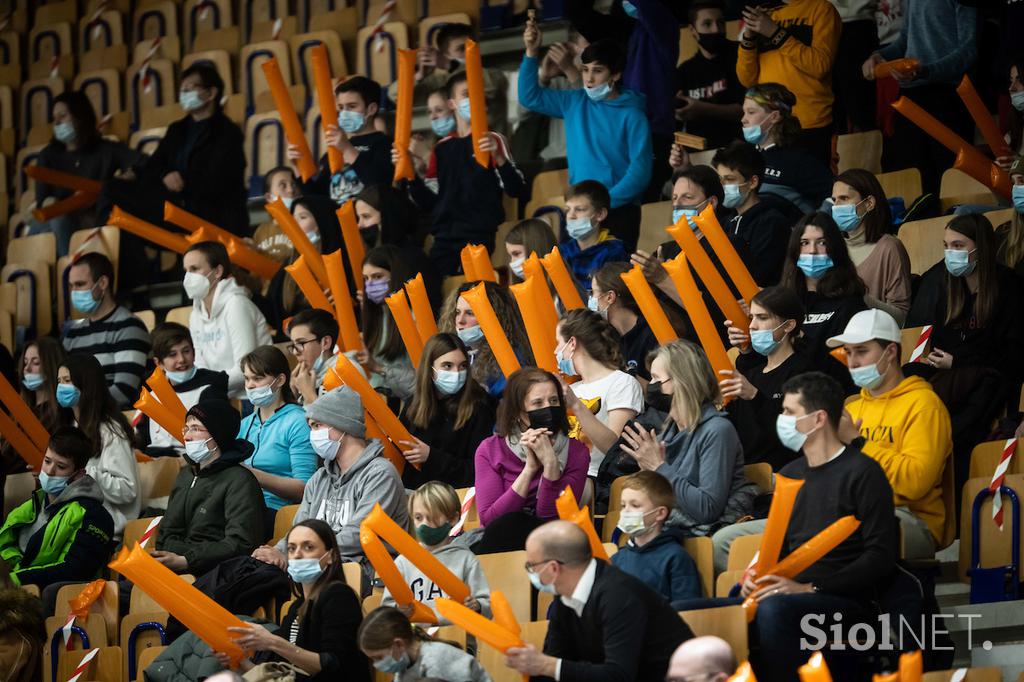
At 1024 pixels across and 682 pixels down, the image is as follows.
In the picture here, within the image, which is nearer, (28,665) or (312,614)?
(312,614)

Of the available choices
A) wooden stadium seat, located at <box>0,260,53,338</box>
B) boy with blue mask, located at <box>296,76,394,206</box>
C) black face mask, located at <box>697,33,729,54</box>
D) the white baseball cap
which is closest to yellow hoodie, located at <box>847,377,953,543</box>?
the white baseball cap

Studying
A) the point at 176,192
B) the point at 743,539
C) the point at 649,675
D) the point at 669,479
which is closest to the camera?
the point at 649,675

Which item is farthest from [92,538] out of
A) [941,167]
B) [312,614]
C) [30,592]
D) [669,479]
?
[941,167]

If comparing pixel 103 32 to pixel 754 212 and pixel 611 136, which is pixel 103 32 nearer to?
pixel 611 136

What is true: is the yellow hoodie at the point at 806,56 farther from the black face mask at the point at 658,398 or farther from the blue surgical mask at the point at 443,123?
the black face mask at the point at 658,398

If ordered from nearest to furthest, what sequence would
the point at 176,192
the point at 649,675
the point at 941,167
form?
the point at 649,675
the point at 941,167
the point at 176,192

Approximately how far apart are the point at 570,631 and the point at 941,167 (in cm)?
400

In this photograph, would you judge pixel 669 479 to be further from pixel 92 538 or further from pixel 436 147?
pixel 436 147

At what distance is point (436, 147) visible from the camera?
8.24 m

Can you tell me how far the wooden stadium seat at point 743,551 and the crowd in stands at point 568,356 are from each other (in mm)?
98

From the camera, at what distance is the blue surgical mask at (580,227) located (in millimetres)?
7297

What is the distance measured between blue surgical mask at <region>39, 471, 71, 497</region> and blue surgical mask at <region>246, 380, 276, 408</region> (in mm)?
779

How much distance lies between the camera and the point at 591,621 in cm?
449

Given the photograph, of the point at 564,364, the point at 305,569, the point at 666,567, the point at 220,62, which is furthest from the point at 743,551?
the point at 220,62
